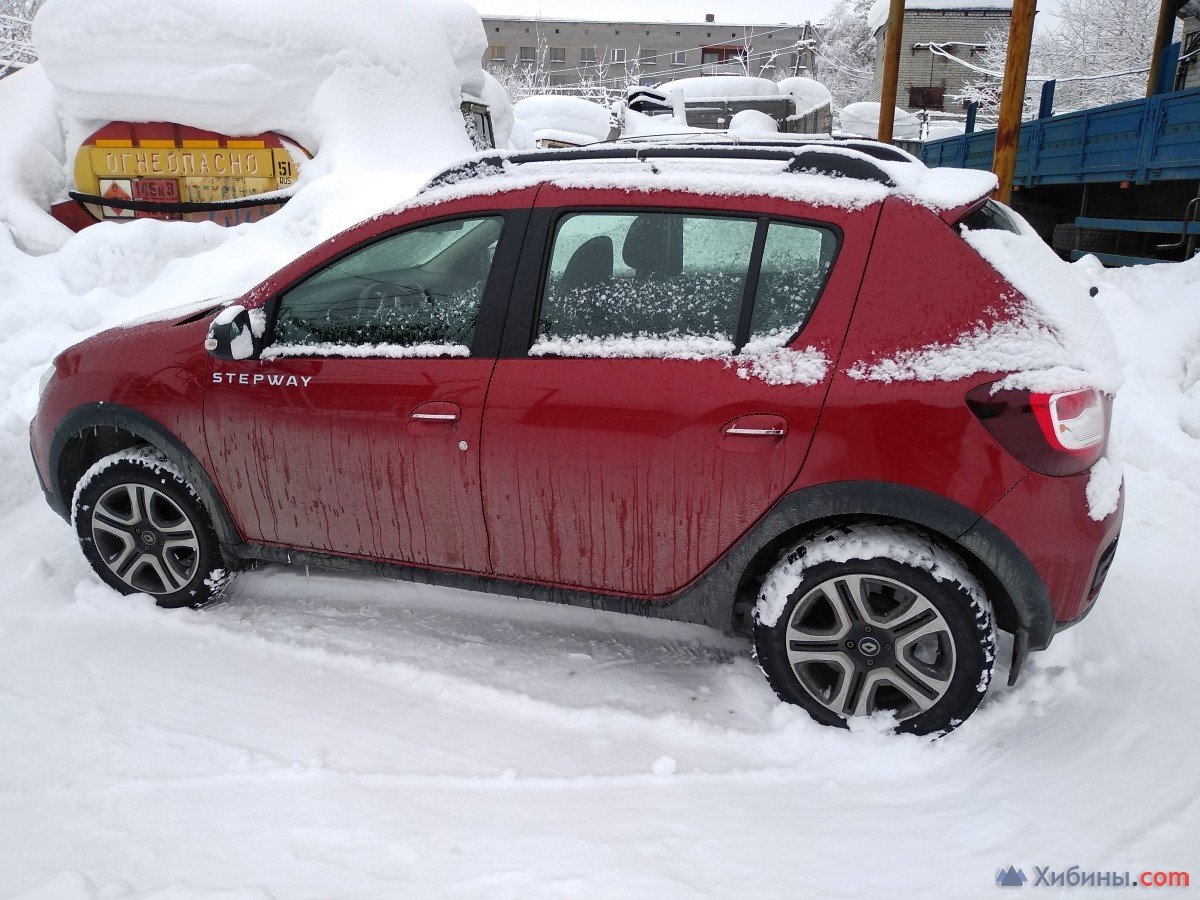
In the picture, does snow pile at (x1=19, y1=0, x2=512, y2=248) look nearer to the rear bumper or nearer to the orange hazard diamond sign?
the orange hazard diamond sign

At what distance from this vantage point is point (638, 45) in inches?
2318

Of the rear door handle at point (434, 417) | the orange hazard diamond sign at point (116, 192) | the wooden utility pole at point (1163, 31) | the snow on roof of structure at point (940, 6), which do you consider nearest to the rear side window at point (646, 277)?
the rear door handle at point (434, 417)

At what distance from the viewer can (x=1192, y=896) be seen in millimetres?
1979

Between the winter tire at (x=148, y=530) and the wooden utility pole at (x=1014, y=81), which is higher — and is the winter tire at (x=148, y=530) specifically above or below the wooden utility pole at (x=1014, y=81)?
below

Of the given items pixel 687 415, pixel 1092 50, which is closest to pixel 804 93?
pixel 1092 50

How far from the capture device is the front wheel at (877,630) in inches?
92.4

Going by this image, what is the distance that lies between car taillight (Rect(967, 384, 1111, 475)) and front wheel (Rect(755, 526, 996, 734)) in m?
0.38

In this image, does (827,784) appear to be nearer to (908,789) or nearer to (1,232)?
(908,789)

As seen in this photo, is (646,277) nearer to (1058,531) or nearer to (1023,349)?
(1023,349)

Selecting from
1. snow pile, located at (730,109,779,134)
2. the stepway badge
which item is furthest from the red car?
snow pile, located at (730,109,779,134)

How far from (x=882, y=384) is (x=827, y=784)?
1183 millimetres

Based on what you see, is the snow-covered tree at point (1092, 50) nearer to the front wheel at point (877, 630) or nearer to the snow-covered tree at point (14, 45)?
the snow-covered tree at point (14, 45)

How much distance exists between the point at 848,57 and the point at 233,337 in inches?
2288

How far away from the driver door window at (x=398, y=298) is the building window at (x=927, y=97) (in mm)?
44590
